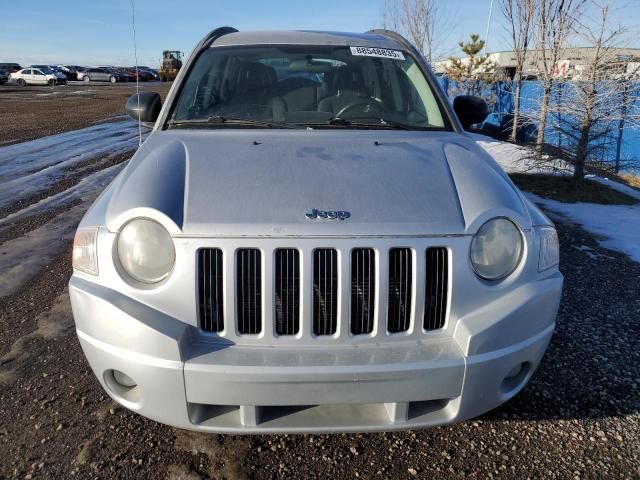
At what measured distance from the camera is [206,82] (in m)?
3.69

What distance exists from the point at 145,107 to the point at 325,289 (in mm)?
2426

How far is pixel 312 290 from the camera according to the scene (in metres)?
2.14

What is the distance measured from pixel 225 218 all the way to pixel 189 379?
652mm

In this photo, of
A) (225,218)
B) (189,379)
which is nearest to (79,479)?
(189,379)

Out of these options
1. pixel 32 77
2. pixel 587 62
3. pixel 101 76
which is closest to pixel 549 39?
pixel 587 62

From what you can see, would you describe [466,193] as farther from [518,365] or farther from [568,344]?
[568,344]

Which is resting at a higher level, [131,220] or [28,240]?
[131,220]

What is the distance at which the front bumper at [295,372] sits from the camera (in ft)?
6.84

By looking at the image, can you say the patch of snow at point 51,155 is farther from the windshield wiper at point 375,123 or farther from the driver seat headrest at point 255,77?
the windshield wiper at point 375,123

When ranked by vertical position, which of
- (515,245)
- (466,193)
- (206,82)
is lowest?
(515,245)

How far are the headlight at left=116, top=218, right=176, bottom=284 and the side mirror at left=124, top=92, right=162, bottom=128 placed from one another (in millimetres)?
1886

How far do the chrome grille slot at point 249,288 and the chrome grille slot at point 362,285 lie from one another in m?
0.38

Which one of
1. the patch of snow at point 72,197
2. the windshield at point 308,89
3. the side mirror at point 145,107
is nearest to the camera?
the windshield at point 308,89

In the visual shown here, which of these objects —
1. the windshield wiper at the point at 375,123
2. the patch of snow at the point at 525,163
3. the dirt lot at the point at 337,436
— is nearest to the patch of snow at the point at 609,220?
the patch of snow at the point at 525,163
